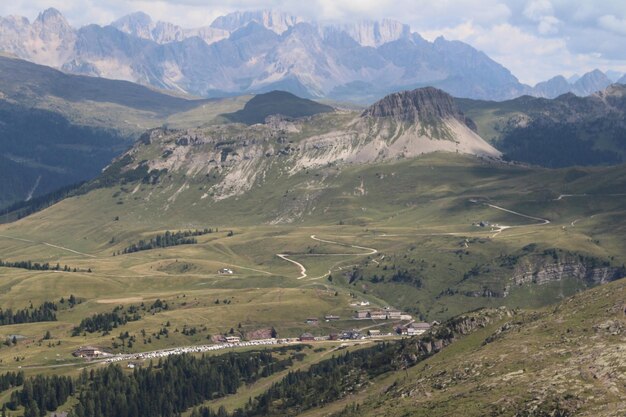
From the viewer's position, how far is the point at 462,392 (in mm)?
190375

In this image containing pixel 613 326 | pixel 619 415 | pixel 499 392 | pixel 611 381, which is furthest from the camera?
pixel 613 326

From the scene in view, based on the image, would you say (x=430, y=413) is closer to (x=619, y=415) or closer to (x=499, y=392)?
(x=499, y=392)

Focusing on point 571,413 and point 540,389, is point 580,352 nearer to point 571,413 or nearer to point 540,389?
point 540,389

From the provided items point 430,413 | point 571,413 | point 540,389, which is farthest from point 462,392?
point 571,413

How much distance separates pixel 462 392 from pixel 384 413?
17.1 meters

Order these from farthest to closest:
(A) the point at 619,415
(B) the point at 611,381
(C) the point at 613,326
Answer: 1. (C) the point at 613,326
2. (B) the point at 611,381
3. (A) the point at 619,415

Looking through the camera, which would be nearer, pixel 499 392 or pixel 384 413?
pixel 499 392

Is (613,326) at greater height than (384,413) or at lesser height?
greater

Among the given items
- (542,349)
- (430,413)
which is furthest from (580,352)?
(430,413)

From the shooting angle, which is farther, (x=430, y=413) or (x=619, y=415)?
(x=430, y=413)

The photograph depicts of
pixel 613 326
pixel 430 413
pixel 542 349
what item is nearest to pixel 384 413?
pixel 430 413

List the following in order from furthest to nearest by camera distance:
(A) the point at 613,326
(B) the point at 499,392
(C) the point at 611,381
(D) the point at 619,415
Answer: (A) the point at 613,326 → (B) the point at 499,392 → (C) the point at 611,381 → (D) the point at 619,415

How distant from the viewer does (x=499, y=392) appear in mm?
179750

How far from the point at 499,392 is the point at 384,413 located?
27.9 m
